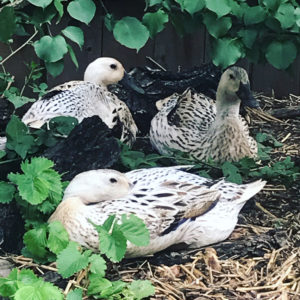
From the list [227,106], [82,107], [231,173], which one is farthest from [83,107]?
[231,173]

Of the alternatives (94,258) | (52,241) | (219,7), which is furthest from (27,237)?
(219,7)

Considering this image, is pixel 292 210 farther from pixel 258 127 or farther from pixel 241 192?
pixel 258 127

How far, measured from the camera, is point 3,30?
2902 mm

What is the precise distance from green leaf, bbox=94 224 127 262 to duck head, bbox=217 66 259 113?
61.6 inches

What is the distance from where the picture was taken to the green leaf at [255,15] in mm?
3250

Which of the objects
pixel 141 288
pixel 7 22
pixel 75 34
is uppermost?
pixel 7 22

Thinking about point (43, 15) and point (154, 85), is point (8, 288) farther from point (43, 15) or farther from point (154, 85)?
point (154, 85)

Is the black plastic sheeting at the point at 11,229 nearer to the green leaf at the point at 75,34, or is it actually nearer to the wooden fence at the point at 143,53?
the green leaf at the point at 75,34

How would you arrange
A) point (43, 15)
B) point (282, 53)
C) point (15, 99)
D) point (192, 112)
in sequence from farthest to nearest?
point (15, 99)
point (192, 112)
point (282, 53)
point (43, 15)

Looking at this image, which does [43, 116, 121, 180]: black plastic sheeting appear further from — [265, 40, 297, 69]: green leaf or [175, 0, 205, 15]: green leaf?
[265, 40, 297, 69]: green leaf

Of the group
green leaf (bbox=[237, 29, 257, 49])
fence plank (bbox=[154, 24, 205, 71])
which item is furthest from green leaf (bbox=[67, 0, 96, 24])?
fence plank (bbox=[154, 24, 205, 71])

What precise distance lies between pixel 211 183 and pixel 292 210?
1.71 ft

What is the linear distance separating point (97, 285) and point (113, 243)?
0.53 feet

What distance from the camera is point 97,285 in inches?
110
